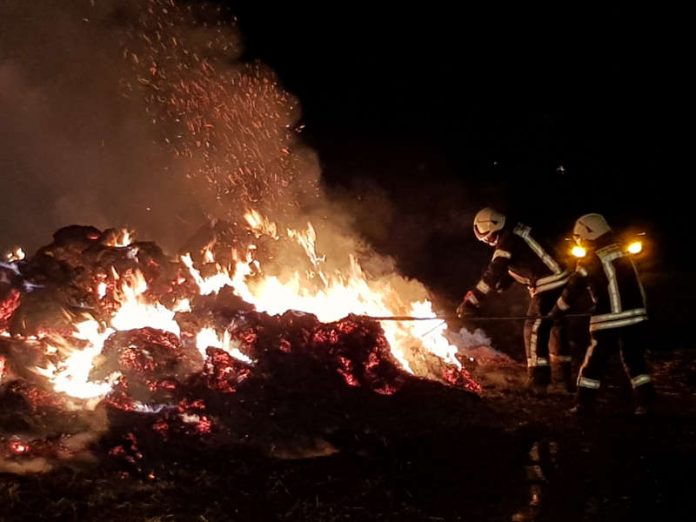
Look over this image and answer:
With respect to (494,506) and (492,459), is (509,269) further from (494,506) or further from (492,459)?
(494,506)

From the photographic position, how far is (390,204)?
1978cm

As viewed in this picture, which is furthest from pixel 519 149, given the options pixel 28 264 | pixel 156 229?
pixel 28 264

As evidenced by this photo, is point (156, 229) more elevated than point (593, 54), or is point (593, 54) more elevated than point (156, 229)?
point (593, 54)

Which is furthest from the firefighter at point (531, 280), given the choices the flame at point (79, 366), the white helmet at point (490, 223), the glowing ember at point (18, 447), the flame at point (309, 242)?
the glowing ember at point (18, 447)

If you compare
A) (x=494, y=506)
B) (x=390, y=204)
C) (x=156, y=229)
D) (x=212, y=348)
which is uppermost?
(x=390, y=204)

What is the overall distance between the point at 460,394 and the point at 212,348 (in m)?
2.75

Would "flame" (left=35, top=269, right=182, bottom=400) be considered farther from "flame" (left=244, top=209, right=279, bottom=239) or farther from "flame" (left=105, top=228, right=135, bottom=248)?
"flame" (left=244, top=209, right=279, bottom=239)

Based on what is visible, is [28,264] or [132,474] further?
[28,264]

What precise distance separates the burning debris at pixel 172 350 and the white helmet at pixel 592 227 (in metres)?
2.29

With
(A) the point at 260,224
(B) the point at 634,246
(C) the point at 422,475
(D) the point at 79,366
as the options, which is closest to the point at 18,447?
(D) the point at 79,366

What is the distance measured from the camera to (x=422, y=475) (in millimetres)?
4988

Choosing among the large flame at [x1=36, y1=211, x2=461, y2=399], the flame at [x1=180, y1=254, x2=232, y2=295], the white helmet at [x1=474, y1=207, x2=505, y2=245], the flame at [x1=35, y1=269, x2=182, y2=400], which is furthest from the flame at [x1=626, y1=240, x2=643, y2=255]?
the flame at [x1=35, y1=269, x2=182, y2=400]

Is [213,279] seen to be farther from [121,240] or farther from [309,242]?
[309,242]

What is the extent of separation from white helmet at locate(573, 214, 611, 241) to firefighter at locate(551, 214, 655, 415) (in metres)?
0.13
